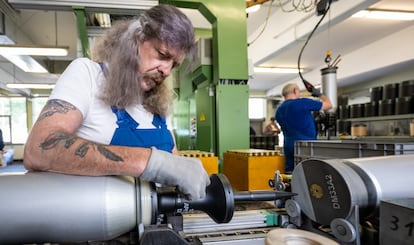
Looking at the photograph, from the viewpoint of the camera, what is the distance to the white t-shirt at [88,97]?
2.41ft

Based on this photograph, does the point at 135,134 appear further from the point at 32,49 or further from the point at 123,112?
the point at 32,49

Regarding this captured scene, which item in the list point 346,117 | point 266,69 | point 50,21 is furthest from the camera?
point 266,69

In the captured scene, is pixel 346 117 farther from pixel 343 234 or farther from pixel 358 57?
pixel 343 234

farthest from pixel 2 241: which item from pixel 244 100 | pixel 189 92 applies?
pixel 189 92

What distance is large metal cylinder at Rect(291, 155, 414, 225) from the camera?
2.26 ft

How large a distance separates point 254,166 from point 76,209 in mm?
1894

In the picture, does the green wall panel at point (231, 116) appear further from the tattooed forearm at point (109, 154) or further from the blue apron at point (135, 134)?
the tattooed forearm at point (109, 154)

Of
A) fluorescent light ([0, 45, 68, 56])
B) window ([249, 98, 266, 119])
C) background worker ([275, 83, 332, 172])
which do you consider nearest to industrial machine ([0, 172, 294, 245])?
background worker ([275, 83, 332, 172])

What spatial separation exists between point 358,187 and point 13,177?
738 mm

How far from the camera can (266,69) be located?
23.2 feet

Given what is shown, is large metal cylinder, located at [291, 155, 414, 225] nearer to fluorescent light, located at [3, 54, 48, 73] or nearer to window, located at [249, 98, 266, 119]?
fluorescent light, located at [3, 54, 48, 73]

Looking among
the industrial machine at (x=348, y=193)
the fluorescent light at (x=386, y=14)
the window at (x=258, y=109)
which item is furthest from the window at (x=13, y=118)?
the industrial machine at (x=348, y=193)

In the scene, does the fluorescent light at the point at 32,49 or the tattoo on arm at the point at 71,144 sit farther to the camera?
the fluorescent light at the point at 32,49

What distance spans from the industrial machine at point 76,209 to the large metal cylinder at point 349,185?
0.84ft
